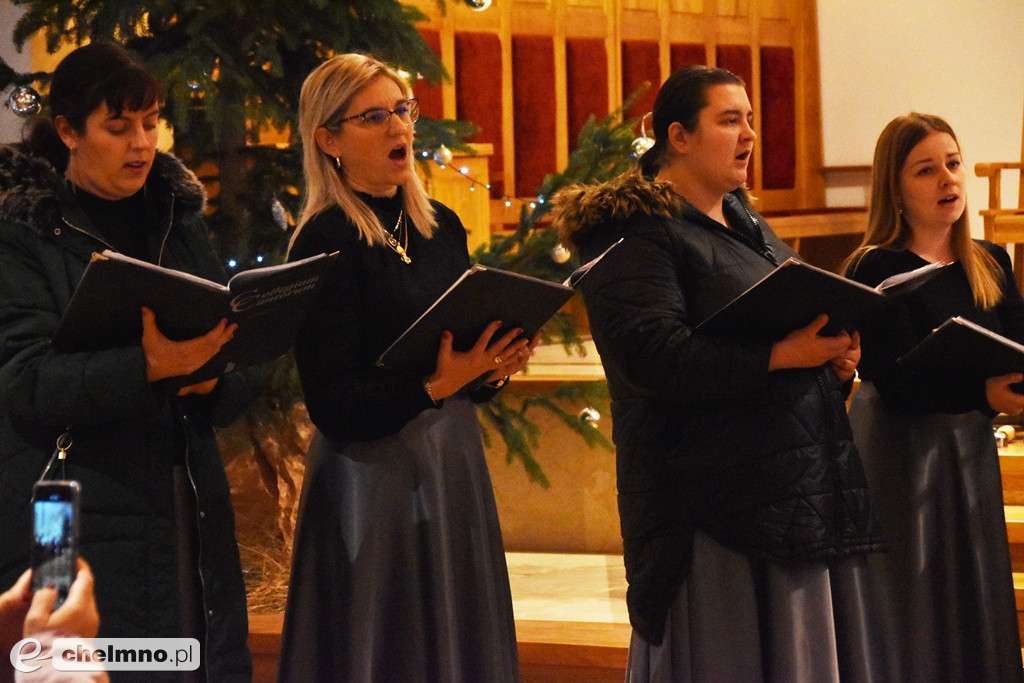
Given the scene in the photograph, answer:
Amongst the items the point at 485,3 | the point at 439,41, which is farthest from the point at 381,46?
the point at 439,41

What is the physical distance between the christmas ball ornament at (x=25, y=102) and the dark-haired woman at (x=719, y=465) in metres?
1.56

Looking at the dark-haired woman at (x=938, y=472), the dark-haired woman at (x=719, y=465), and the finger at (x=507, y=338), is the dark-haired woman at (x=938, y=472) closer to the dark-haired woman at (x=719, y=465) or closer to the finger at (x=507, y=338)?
the dark-haired woman at (x=719, y=465)

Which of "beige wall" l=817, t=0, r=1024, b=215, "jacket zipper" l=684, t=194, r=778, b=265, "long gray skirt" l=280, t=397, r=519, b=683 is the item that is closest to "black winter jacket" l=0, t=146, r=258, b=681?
"long gray skirt" l=280, t=397, r=519, b=683

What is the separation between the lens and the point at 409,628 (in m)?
2.02

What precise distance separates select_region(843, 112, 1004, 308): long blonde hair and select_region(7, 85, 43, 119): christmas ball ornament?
6.39ft

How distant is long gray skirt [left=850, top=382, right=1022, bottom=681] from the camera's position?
242cm

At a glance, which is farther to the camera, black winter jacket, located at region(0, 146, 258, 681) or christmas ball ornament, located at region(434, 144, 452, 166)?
christmas ball ornament, located at region(434, 144, 452, 166)

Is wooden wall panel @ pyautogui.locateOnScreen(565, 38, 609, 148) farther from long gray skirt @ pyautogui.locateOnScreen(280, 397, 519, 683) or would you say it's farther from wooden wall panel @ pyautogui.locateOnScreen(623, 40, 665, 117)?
long gray skirt @ pyautogui.locateOnScreen(280, 397, 519, 683)

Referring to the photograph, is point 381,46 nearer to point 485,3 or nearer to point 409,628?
point 485,3

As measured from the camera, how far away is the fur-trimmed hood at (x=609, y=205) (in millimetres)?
2098

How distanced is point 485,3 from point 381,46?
1.07 ft

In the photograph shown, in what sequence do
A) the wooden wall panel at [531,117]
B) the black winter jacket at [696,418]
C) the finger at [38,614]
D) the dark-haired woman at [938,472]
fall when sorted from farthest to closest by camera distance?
Result: 1. the wooden wall panel at [531,117]
2. the dark-haired woman at [938,472]
3. the black winter jacket at [696,418]
4. the finger at [38,614]

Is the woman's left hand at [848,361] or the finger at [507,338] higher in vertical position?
the finger at [507,338]

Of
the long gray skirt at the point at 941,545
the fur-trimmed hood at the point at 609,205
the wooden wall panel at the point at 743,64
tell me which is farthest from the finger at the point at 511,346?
the wooden wall panel at the point at 743,64
